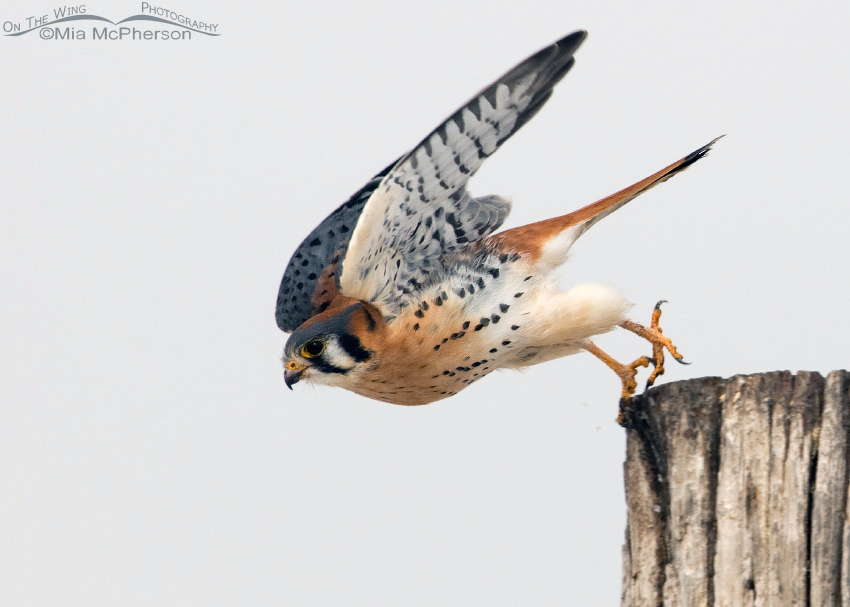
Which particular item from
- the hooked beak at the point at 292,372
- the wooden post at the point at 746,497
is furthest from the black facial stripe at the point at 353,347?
the wooden post at the point at 746,497

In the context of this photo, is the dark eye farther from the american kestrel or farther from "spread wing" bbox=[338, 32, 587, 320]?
"spread wing" bbox=[338, 32, 587, 320]

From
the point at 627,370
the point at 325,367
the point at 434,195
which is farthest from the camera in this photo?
the point at 627,370

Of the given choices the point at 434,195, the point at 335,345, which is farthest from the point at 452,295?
the point at 335,345

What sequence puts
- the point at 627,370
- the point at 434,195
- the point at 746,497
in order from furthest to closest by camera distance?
1. the point at 627,370
2. the point at 434,195
3. the point at 746,497

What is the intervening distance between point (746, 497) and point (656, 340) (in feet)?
6.59

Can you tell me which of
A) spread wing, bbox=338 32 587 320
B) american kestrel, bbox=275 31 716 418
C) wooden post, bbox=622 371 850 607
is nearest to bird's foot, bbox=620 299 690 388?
american kestrel, bbox=275 31 716 418

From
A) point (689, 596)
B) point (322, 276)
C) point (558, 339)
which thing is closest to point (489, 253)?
point (558, 339)

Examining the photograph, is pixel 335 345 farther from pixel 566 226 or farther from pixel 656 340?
pixel 656 340

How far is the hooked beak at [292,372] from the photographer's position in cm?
470

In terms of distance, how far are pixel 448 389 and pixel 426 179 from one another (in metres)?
1.16

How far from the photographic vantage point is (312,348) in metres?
4.61

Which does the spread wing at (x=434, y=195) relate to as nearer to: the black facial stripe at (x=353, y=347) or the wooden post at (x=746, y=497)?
the black facial stripe at (x=353, y=347)

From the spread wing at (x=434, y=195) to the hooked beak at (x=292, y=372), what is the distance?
54 cm

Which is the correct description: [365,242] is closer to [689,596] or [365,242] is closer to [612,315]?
[612,315]
